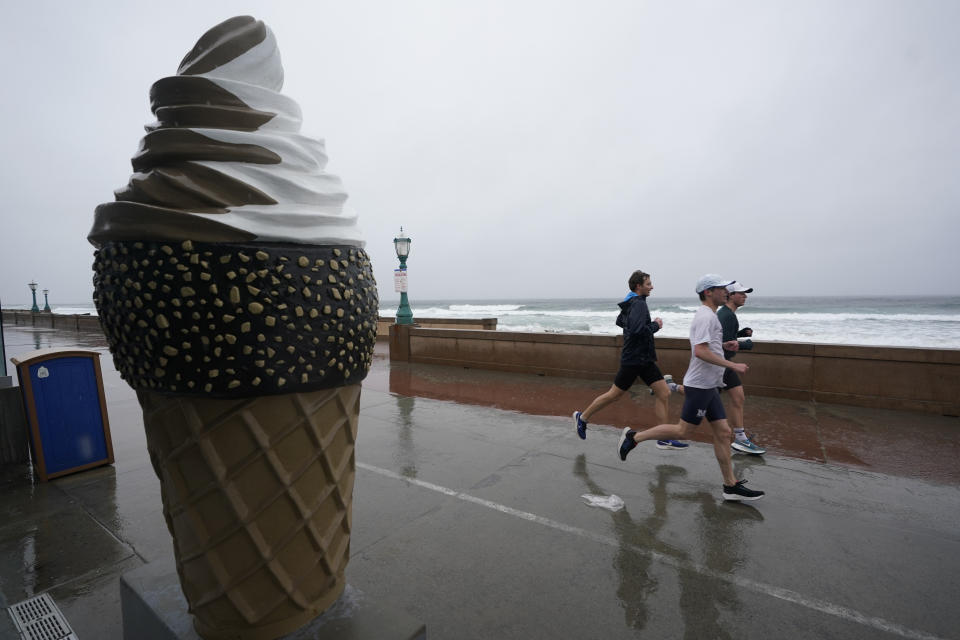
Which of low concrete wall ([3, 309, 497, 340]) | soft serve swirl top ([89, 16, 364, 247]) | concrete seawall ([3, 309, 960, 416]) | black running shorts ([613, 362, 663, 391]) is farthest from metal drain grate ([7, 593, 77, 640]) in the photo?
concrete seawall ([3, 309, 960, 416])

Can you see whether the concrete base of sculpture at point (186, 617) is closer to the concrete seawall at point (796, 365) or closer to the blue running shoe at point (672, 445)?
the blue running shoe at point (672, 445)

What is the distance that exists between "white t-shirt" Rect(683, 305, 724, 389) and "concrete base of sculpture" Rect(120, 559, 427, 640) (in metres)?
3.34

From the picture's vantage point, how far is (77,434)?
4473 millimetres

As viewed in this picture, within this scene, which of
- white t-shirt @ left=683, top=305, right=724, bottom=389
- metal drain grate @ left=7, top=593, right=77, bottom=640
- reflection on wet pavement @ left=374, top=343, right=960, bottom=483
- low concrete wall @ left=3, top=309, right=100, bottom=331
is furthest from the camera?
low concrete wall @ left=3, top=309, right=100, bottom=331

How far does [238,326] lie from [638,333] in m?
4.73

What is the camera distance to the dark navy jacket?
5293 millimetres

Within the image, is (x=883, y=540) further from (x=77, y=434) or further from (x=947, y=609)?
(x=77, y=434)

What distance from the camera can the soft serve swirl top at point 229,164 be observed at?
1336 mm

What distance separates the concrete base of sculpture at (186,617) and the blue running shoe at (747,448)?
15.3 feet

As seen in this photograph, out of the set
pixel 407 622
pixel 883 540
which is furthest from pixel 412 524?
pixel 883 540

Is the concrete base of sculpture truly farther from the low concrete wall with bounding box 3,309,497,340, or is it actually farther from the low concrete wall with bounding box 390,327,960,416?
the low concrete wall with bounding box 390,327,960,416

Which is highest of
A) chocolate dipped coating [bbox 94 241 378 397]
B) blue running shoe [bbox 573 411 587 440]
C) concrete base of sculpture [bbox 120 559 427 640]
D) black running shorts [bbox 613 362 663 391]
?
chocolate dipped coating [bbox 94 241 378 397]

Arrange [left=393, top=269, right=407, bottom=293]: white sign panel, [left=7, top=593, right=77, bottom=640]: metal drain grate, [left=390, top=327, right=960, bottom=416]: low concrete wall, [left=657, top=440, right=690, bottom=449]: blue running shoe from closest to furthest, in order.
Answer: [left=7, top=593, right=77, bottom=640]: metal drain grate
[left=657, top=440, right=690, bottom=449]: blue running shoe
[left=390, top=327, right=960, bottom=416]: low concrete wall
[left=393, top=269, right=407, bottom=293]: white sign panel

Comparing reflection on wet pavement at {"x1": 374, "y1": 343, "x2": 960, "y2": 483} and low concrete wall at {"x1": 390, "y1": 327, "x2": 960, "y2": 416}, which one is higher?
low concrete wall at {"x1": 390, "y1": 327, "x2": 960, "y2": 416}
